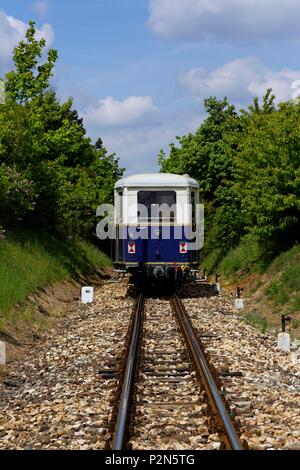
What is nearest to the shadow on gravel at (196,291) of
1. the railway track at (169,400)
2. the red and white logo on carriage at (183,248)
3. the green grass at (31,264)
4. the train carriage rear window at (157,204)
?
the red and white logo on carriage at (183,248)

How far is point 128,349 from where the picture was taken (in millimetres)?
11180

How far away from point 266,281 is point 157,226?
3.63m

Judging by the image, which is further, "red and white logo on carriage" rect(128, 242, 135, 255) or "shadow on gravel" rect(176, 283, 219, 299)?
"shadow on gravel" rect(176, 283, 219, 299)

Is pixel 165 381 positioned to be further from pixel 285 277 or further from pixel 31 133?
pixel 31 133

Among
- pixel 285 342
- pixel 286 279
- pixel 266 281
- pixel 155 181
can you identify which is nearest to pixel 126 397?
pixel 285 342

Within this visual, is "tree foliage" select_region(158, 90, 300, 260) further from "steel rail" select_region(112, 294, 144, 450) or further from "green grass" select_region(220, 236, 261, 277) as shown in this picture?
"steel rail" select_region(112, 294, 144, 450)

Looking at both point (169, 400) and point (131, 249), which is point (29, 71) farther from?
point (169, 400)

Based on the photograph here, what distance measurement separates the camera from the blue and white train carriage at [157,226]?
64.1 feet

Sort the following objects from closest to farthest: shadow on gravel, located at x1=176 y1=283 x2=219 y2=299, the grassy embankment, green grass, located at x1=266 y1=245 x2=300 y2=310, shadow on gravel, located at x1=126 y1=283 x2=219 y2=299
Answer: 1. the grassy embankment
2. green grass, located at x1=266 y1=245 x2=300 y2=310
3. shadow on gravel, located at x1=126 y1=283 x2=219 y2=299
4. shadow on gravel, located at x1=176 y1=283 x2=219 y2=299

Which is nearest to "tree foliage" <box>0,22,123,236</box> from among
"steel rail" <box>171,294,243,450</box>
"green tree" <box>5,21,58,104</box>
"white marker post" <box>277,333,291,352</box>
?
"green tree" <box>5,21,58,104</box>

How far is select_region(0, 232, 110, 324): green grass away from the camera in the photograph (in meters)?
16.3

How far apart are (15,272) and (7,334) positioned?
519cm

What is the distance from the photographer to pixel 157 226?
769 inches

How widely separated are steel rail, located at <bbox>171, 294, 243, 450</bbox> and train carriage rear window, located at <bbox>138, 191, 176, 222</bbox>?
17.3 feet
